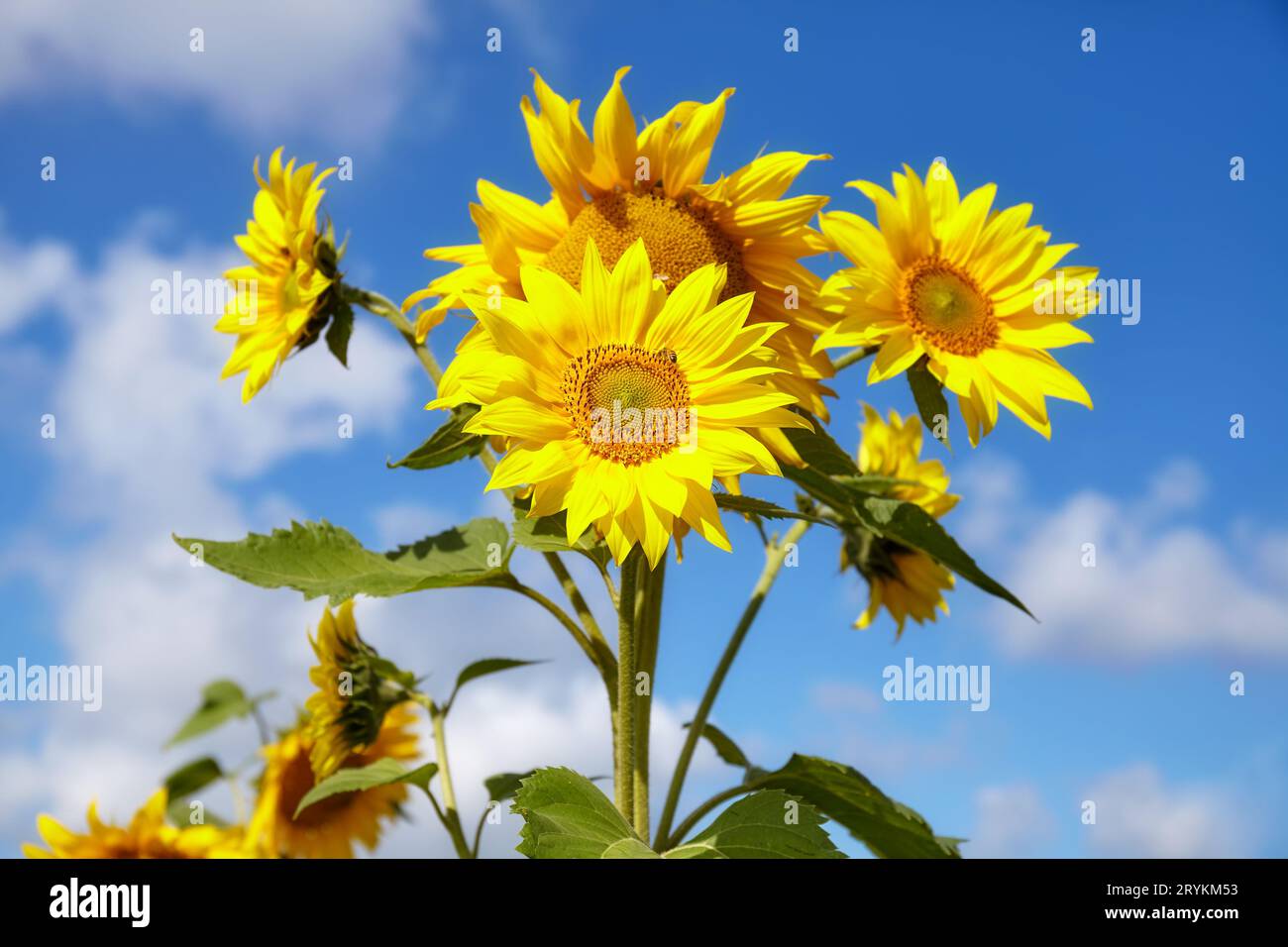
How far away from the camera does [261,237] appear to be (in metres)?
2.31

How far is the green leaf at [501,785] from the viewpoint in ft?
8.27

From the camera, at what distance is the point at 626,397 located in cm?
165

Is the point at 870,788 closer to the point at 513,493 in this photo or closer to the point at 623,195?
the point at 513,493

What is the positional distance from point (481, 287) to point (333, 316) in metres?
0.56

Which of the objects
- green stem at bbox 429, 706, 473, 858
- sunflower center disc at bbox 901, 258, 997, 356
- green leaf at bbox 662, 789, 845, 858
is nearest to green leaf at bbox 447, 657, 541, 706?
green stem at bbox 429, 706, 473, 858

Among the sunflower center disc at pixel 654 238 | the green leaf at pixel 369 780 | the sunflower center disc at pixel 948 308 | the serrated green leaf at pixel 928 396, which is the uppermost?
the sunflower center disc at pixel 654 238

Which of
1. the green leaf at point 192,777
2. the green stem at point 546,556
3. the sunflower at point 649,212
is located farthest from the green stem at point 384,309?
the green leaf at point 192,777

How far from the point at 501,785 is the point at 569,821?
3.04ft

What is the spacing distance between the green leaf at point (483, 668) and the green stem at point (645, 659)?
1.83 ft

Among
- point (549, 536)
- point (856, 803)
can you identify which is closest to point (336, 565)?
point (549, 536)

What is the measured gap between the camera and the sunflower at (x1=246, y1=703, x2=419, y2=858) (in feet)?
10.7

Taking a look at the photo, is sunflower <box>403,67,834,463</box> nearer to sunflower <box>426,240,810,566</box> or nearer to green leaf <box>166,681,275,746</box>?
sunflower <box>426,240,810,566</box>

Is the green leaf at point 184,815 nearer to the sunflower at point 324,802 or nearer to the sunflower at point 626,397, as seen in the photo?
the sunflower at point 324,802

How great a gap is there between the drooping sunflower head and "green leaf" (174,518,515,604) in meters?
0.54
